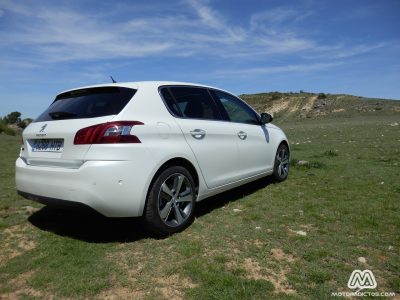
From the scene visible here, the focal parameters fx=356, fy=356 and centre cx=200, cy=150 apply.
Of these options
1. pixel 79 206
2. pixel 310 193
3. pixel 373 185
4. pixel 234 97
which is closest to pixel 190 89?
pixel 234 97

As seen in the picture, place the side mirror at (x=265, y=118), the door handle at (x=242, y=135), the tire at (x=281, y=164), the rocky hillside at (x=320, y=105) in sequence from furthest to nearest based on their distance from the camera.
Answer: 1. the rocky hillside at (x=320, y=105)
2. the tire at (x=281, y=164)
3. the side mirror at (x=265, y=118)
4. the door handle at (x=242, y=135)

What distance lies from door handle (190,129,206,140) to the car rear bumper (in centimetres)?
94

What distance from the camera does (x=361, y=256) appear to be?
3303 mm

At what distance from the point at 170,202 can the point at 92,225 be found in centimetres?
112

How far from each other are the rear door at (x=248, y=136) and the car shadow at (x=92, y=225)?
2.42 ft

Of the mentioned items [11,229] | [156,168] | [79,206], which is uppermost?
[156,168]

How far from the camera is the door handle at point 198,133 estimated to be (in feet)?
13.9

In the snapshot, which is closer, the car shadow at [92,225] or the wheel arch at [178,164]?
the wheel arch at [178,164]

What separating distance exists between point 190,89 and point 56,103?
1.69 metres

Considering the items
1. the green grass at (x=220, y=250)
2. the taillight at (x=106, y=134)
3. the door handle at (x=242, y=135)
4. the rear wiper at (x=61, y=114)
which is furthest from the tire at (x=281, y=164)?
the rear wiper at (x=61, y=114)

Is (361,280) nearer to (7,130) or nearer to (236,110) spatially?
(236,110)

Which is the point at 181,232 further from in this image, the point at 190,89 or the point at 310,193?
the point at 310,193

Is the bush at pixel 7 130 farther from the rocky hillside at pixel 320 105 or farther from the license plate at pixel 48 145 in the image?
the rocky hillside at pixel 320 105

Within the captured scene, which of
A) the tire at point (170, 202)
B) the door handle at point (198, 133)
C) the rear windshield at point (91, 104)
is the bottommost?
the tire at point (170, 202)
